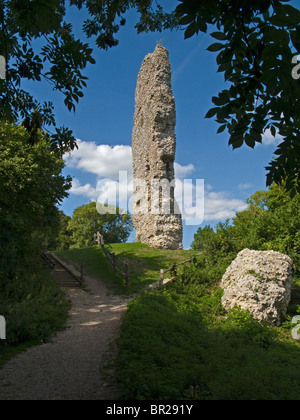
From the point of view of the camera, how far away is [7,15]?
561cm

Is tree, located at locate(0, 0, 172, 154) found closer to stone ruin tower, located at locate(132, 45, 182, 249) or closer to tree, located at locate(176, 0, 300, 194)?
tree, located at locate(176, 0, 300, 194)

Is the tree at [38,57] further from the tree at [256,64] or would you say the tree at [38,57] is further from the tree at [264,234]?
the tree at [264,234]

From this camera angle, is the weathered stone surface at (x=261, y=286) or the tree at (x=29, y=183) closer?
the weathered stone surface at (x=261, y=286)

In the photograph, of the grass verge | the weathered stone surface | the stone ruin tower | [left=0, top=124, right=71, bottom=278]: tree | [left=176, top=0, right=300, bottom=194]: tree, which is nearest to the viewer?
[left=176, top=0, right=300, bottom=194]: tree

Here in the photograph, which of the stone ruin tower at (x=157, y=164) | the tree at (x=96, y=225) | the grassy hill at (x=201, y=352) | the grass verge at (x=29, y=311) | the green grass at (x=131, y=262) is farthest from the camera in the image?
the tree at (x=96, y=225)

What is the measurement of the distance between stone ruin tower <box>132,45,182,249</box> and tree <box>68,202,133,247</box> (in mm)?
15646

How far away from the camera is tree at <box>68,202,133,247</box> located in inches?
1633

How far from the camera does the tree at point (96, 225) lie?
136ft

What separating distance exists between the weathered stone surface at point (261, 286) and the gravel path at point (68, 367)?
455 centimetres

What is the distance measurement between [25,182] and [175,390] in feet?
39.1

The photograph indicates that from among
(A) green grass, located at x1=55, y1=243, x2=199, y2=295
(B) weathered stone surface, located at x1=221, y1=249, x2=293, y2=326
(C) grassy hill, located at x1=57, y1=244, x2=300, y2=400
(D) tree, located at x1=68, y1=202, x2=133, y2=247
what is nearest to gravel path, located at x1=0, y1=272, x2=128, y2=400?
(C) grassy hill, located at x1=57, y1=244, x2=300, y2=400

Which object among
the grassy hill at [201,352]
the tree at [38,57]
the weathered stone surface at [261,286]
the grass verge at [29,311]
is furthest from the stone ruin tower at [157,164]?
the tree at [38,57]

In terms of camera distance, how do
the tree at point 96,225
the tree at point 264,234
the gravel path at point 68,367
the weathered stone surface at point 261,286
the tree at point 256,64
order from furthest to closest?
the tree at point 96,225 → the tree at point 264,234 → the weathered stone surface at point 261,286 → the gravel path at point 68,367 → the tree at point 256,64
